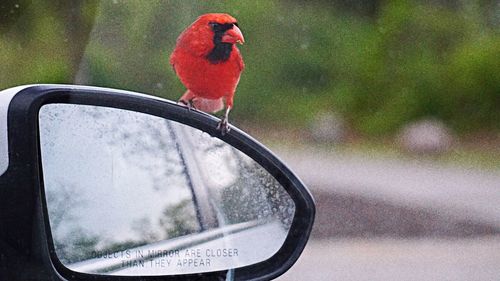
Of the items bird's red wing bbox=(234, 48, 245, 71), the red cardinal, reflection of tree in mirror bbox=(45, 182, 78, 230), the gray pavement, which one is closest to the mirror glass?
reflection of tree in mirror bbox=(45, 182, 78, 230)

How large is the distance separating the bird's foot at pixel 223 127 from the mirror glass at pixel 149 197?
1.3 inches

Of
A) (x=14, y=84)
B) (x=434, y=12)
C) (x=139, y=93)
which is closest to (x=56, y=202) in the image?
(x=139, y=93)

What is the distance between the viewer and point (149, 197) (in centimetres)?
231

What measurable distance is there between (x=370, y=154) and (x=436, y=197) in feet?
0.80

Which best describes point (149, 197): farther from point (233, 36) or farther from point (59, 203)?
point (233, 36)

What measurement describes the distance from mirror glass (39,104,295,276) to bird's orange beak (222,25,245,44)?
0.26m

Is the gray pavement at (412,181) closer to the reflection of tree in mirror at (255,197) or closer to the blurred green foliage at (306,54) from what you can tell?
the blurred green foliage at (306,54)

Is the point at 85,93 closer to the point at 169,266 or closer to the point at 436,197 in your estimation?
the point at 169,266

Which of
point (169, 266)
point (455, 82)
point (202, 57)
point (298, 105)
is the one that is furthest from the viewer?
point (455, 82)

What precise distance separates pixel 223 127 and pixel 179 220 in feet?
0.92

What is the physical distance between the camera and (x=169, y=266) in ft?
7.55

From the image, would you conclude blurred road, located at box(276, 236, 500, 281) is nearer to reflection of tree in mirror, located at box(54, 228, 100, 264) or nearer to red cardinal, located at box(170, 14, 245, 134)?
red cardinal, located at box(170, 14, 245, 134)

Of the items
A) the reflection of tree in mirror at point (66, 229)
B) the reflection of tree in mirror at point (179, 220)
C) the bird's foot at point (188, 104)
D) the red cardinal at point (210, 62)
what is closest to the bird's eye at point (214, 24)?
the red cardinal at point (210, 62)

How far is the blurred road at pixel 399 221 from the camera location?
9.82ft
